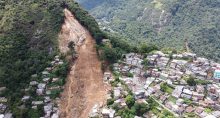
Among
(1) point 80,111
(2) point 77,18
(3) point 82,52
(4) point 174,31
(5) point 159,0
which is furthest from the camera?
(5) point 159,0

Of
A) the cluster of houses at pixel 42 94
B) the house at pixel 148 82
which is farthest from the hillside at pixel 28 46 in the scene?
the house at pixel 148 82

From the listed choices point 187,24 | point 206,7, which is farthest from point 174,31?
point 206,7

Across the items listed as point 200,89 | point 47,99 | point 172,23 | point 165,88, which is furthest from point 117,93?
point 172,23

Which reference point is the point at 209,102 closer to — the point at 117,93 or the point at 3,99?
the point at 117,93

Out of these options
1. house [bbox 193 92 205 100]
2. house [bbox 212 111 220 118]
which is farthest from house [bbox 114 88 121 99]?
house [bbox 212 111 220 118]

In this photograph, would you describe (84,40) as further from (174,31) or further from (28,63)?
(174,31)

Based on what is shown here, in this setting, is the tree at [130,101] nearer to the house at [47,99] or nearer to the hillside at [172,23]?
the house at [47,99]

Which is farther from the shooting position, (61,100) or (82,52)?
(82,52)
